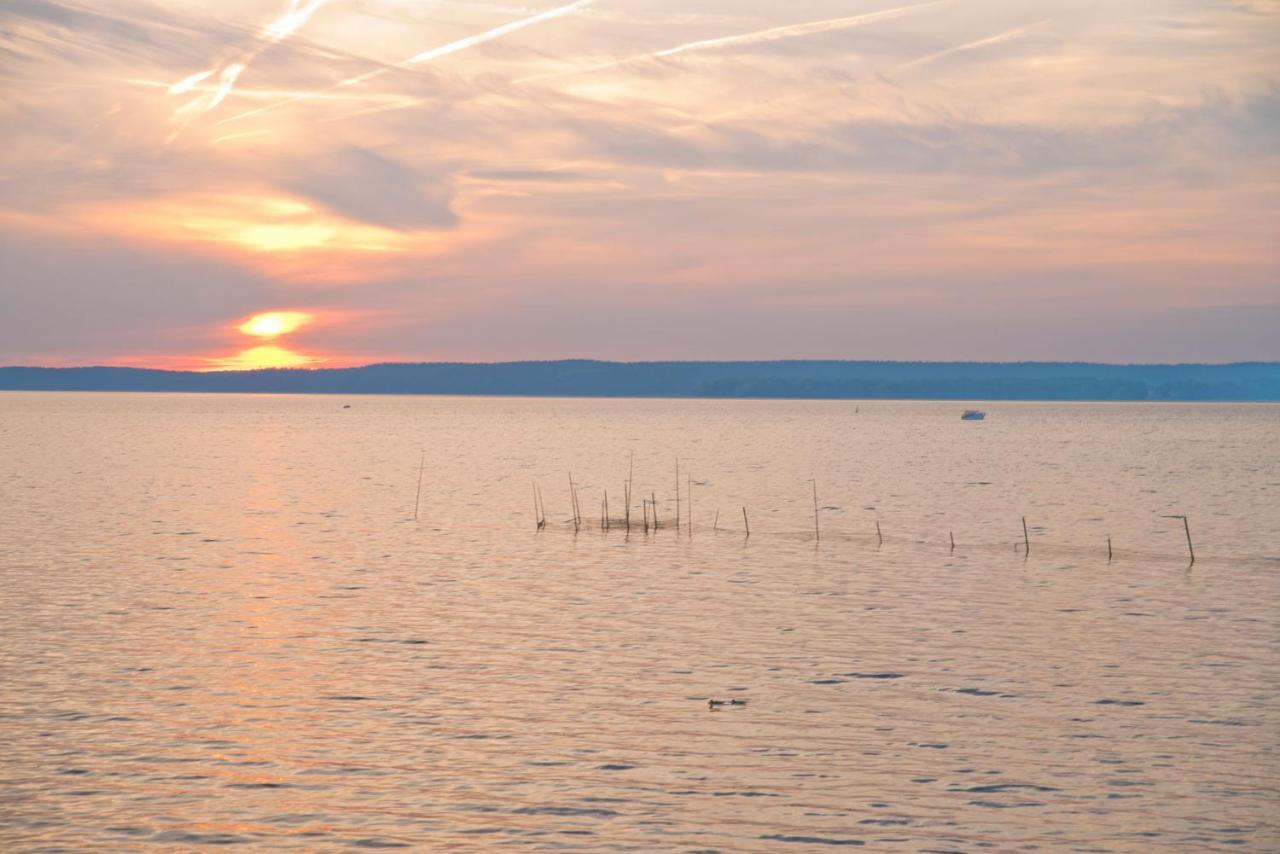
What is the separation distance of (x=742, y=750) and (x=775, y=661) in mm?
8001

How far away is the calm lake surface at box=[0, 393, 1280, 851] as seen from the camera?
1842cm

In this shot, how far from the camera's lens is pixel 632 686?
88.3 feet

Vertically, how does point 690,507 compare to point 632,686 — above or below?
below

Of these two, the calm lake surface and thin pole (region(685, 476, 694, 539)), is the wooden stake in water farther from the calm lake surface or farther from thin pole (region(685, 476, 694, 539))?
the calm lake surface

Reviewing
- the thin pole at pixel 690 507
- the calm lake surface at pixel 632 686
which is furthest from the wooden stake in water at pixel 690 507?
the calm lake surface at pixel 632 686

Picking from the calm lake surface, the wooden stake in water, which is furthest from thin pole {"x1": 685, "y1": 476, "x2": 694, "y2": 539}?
the calm lake surface

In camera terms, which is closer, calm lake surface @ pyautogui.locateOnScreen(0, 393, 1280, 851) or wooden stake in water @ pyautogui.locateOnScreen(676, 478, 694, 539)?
calm lake surface @ pyautogui.locateOnScreen(0, 393, 1280, 851)

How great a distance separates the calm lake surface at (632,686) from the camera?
18422 millimetres

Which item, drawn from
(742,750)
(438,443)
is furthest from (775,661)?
(438,443)

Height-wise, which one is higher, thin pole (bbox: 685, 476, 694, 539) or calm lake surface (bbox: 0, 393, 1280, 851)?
calm lake surface (bbox: 0, 393, 1280, 851)

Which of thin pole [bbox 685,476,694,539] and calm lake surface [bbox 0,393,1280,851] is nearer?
calm lake surface [bbox 0,393,1280,851]

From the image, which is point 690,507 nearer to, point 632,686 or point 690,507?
point 690,507

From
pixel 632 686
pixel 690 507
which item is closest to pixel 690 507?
pixel 690 507

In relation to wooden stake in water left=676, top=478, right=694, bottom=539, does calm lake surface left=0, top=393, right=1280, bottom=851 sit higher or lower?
higher
